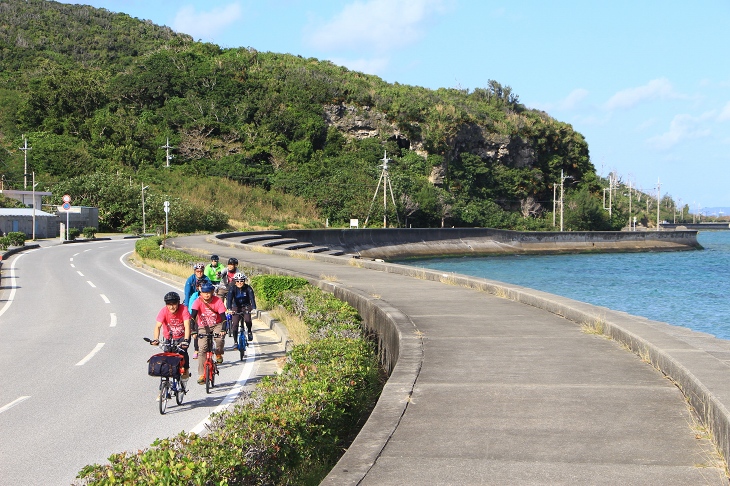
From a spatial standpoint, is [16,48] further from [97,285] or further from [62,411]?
[62,411]

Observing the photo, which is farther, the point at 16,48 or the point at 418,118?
the point at 16,48

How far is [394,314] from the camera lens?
13.9m

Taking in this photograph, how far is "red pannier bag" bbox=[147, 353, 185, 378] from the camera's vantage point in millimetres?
9957

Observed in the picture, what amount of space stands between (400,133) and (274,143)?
60.6 feet

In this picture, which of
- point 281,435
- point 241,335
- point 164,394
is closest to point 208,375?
point 164,394

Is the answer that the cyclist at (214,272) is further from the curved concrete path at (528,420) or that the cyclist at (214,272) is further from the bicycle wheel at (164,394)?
the bicycle wheel at (164,394)

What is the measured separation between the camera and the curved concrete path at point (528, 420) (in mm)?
5656

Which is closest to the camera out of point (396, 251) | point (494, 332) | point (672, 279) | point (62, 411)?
point (62, 411)

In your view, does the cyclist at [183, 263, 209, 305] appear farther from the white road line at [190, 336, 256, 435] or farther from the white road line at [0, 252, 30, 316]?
the white road line at [0, 252, 30, 316]

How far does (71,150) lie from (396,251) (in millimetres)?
41517

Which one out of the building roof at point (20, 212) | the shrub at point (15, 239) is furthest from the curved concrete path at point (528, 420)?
the building roof at point (20, 212)

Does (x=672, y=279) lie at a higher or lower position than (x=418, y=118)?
lower

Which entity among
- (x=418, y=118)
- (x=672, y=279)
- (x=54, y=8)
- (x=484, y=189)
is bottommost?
(x=672, y=279)

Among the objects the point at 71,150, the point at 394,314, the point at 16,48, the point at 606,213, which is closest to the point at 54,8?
the point at 16,48
